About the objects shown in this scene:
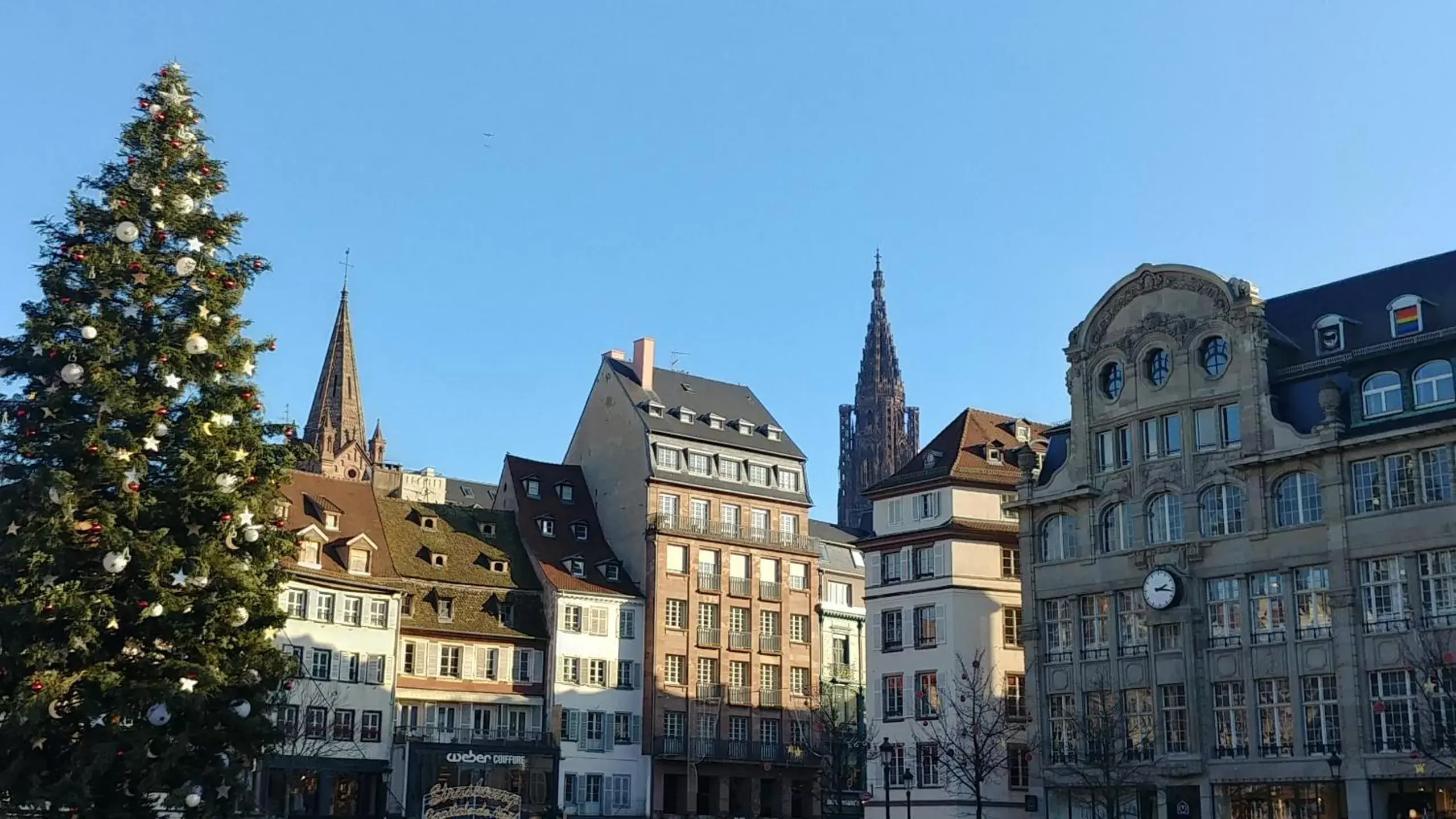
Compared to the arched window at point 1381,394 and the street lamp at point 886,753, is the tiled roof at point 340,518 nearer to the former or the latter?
the street lamp at point 886,753

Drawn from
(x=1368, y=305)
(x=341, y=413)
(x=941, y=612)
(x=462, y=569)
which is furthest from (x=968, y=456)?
(x=341, y=413)

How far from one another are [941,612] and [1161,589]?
1297 centimetres

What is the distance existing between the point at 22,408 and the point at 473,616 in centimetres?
4037

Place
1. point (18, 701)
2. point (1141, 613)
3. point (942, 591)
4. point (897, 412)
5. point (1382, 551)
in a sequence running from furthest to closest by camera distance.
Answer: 1. point (897, 412)
2. point (942, 591)
3. point (1141, 613)
4. point (1382, 551)
5. point (18, 701)

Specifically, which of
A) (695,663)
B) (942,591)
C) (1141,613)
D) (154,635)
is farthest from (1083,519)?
(154,635)

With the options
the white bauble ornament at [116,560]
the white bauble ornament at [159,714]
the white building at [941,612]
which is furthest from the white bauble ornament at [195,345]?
the white building at [941,612]

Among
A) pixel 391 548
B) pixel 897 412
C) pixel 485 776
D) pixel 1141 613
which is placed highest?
pixel 897 412

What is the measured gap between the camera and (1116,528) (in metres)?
57.6

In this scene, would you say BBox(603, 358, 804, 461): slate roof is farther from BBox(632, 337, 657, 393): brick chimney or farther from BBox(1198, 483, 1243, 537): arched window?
BBox(1198, 483, 1243, 537): arched window

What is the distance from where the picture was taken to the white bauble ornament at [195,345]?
33.8 meters

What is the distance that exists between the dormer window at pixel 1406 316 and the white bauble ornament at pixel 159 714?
123 feet

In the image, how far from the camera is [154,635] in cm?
3306

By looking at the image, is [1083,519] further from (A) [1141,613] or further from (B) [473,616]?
(B) [473,616]

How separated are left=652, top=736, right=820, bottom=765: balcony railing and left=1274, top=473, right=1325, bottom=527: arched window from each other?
32316mm
